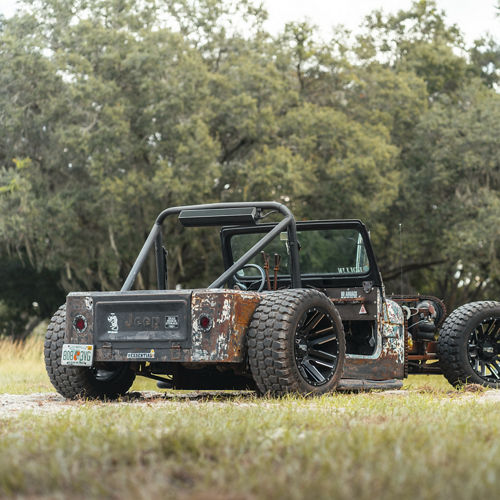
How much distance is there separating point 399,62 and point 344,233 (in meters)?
24.2

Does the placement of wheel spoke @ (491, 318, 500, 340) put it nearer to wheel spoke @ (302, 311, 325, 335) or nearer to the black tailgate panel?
wheel spoke @ (302, 311, 325, 335)

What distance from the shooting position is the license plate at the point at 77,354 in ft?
26.5

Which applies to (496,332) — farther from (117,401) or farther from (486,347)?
(117,401)

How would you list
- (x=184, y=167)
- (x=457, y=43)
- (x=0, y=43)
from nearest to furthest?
(x=184, y=167), (x=0, y=43), (x=457, y=43)

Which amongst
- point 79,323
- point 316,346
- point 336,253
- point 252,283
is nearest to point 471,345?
point 336,253

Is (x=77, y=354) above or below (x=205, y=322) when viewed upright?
below

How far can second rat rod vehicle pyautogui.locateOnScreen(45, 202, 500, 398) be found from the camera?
25.1ft

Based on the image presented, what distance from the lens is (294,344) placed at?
7.75m

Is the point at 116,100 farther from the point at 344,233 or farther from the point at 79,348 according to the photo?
the point at 79,348

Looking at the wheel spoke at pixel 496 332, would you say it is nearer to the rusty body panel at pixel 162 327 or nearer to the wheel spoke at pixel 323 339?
the wheel spoke at pixel 323 339

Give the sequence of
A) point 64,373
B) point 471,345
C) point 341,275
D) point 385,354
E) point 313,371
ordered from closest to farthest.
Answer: point 313,371
point 64,373
point 385,354
point 341,275
point 471,345

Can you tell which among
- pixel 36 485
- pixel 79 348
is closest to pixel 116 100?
pixel 79 348

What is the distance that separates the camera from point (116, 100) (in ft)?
86.2

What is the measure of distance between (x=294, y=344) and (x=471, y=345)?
3.24m
